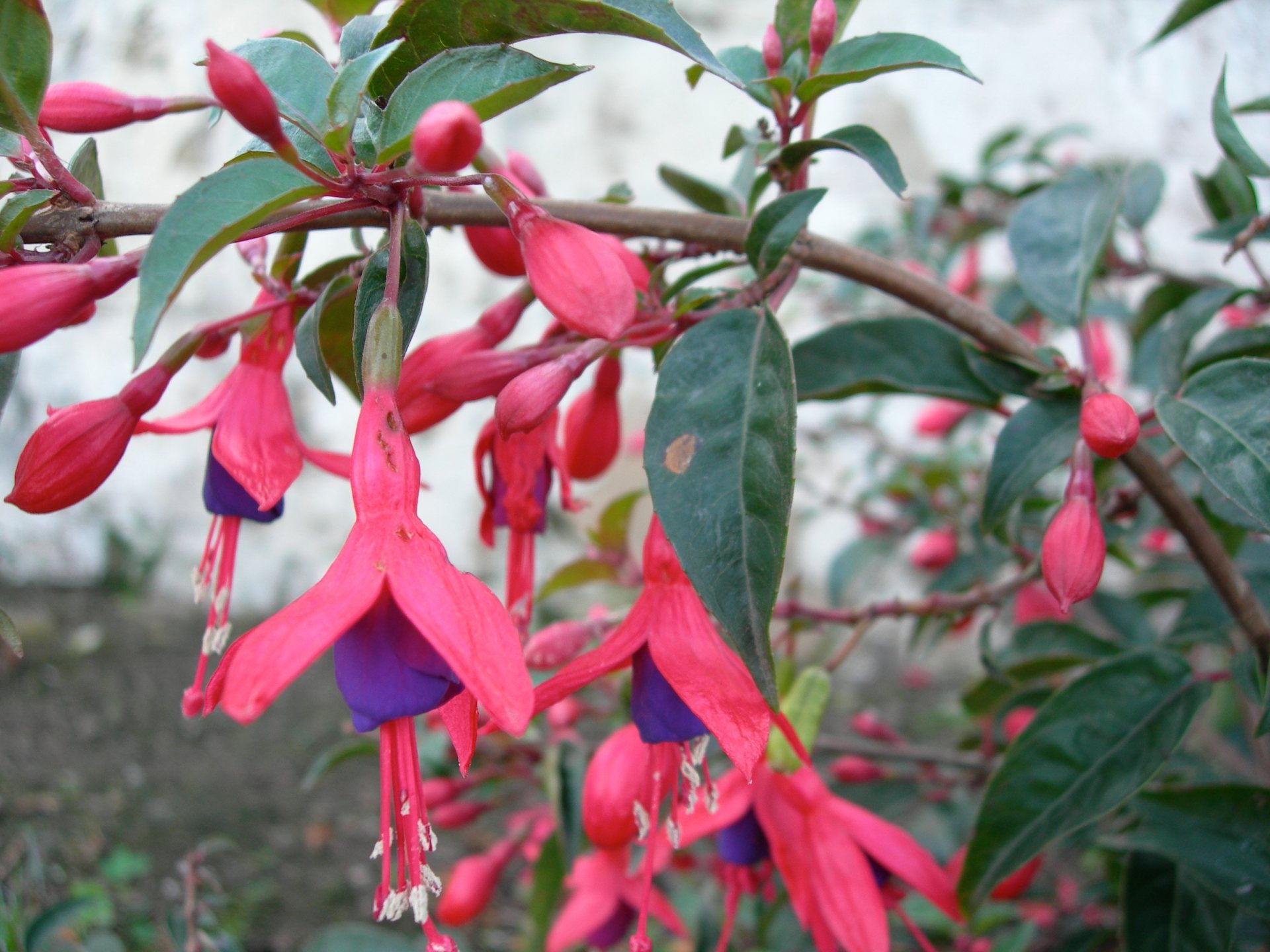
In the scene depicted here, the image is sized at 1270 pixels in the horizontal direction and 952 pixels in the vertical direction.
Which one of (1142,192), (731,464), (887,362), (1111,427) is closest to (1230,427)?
(1111,427)

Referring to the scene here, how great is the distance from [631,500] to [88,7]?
2.93 metres

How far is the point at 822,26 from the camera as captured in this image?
60 cm

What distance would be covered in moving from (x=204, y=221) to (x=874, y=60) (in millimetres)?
422

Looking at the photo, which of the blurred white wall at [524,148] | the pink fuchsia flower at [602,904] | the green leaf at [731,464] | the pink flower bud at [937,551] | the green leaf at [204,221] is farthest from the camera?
the blurred white wall at [524,148]

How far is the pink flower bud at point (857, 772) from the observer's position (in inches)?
46.7

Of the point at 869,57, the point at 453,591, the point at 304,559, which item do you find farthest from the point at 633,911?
the point at 304,559

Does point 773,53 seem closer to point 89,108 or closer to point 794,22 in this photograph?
point 794,22

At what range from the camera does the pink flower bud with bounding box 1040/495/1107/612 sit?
563mm

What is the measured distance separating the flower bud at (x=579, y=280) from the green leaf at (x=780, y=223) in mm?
148

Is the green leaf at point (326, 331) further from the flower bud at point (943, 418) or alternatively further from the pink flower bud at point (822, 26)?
the flower bud at point (943, 418)

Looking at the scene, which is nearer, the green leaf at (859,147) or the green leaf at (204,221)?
the green leaf at (204,221)

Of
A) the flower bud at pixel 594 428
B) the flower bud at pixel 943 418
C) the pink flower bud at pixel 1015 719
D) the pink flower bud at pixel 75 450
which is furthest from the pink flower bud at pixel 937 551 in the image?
the pink flower bud at pixel 75 450

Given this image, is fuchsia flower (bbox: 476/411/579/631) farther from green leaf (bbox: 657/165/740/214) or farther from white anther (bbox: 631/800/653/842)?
green leaf (bbox: 657/165/740/214)

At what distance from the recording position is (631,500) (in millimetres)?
1095
